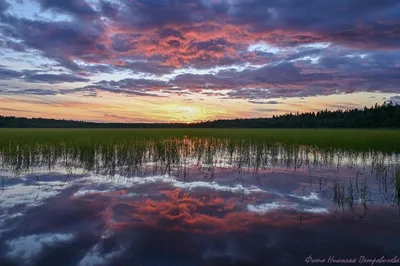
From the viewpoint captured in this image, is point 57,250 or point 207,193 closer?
point 57,250

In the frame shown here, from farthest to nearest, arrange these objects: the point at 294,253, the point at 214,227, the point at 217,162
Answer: the point at 217,162, the point at 214,227, the point at 294,253

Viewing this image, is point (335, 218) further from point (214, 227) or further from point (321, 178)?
point (321, 178)

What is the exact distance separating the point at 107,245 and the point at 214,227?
1784mm

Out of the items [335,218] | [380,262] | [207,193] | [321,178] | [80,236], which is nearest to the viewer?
[380,262]

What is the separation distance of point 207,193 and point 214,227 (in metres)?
2.44

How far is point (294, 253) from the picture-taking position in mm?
4016

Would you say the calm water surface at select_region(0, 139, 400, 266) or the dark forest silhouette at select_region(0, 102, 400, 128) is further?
the dark forest silhouette at select_region(0, 102, 400, 128)

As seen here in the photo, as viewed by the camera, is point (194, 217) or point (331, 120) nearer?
point (194, 217)

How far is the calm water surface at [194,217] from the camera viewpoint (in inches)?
156

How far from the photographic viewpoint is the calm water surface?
3959 millimetres

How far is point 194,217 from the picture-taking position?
5.47 metres

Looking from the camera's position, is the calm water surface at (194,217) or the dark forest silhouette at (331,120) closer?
the calm water surface at (194,217)

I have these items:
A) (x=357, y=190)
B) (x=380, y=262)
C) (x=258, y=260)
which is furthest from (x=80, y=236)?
(x=357, y=190)

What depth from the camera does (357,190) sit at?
24.9 ft
